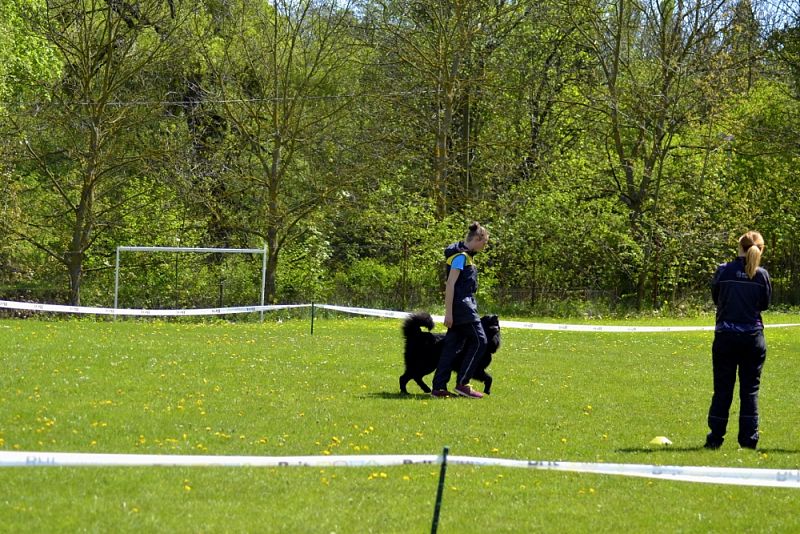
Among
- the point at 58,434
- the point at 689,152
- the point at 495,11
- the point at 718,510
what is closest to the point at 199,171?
the point at 495,11

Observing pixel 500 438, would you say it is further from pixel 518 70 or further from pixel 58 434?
pixel 518 70

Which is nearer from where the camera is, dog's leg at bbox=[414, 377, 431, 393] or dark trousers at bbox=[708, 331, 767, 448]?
dark trousers at bbox=[708, 331, 767, 448]

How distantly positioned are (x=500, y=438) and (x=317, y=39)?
990 inches

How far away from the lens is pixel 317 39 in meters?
32.2

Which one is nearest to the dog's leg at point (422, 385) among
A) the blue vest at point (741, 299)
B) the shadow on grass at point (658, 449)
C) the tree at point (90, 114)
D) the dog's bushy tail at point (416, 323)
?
the dog's bushy tail at point (416, 323)

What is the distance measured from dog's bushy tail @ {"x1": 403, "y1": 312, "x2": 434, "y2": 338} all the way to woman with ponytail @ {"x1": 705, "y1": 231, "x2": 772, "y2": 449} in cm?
→ 369

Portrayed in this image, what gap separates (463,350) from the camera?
11820mm

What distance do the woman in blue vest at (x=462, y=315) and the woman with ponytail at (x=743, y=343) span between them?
3.15 m

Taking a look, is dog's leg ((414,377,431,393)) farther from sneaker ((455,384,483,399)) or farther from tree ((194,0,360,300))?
tree ((194,0,360,300))

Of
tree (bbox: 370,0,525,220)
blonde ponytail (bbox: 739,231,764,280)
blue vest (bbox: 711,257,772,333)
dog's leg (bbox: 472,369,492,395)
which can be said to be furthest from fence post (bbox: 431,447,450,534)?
tree (bbox: 370,0,525,220)

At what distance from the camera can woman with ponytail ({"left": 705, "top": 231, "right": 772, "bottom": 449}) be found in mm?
9180

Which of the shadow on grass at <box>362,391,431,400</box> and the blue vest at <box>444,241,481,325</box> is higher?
the blue vest at <box>444,241,481,325</box>

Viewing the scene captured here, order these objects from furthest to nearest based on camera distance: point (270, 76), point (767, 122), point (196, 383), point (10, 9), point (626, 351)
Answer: point (767, 122) < point (270, 76) < point (10, 9) < point (626, 351) < point (196, 383)

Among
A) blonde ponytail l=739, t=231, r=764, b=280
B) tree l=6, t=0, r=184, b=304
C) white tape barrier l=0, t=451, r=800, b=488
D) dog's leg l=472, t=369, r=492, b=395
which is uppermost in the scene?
tree l=6, t=0, r=184, b=304
